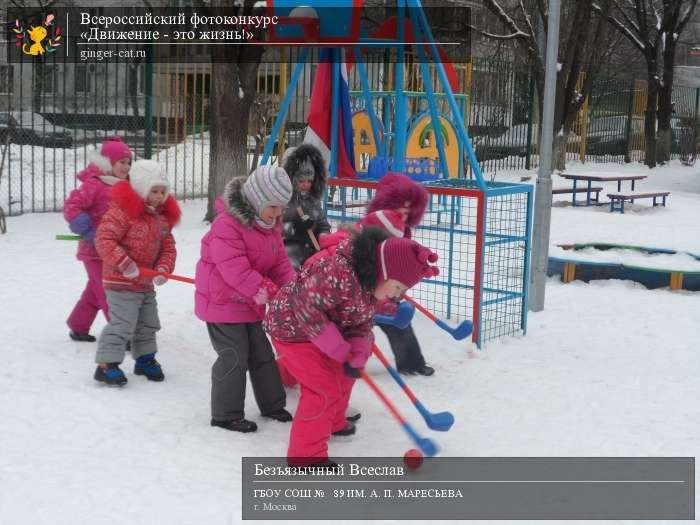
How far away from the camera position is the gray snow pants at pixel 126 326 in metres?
5.24

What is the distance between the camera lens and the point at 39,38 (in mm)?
12477

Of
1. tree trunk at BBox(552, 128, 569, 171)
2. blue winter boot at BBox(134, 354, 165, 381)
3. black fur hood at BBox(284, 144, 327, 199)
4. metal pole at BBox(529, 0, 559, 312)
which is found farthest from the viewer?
tree trunk at BBox(552, 128, 569, 171)


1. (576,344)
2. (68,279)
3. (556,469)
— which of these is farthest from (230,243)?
(68,279)

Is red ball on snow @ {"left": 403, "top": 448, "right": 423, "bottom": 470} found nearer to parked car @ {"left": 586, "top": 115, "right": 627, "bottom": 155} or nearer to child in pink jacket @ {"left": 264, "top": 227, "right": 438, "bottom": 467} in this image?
child in pink jacket @ {"left": 264, "top": 227, "right": 438, "bottom": 467}

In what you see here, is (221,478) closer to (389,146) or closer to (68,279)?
(68,279)

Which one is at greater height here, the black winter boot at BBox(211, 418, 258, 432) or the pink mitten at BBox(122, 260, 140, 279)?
the pink mitten at BBox(122, 260, 140, 279)

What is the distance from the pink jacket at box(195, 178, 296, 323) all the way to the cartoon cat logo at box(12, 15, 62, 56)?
27.9 ft

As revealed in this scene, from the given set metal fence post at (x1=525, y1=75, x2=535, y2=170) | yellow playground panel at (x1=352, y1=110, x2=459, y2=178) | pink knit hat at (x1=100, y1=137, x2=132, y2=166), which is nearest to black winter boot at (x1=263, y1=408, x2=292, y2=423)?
pink knit hat at (x1=100, y1=137, x2=132, y2=166)

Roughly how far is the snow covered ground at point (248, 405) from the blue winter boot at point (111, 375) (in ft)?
0.19

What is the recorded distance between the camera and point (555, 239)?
35.1ft

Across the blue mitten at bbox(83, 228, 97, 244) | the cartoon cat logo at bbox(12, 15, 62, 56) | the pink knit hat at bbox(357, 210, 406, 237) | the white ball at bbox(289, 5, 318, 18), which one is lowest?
the blue mitten at bbox(83, 228, 97, 244)

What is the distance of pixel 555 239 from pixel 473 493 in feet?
23.0

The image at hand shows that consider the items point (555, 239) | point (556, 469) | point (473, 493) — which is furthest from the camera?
point (555, 239)

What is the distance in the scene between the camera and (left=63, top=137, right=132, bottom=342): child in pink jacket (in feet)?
19.1
